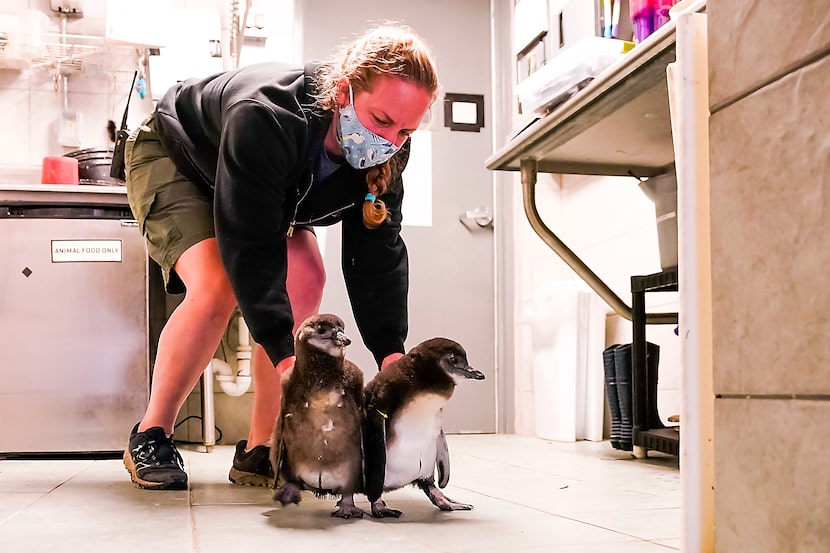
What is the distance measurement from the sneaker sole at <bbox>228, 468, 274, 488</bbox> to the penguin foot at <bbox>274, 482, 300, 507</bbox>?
17.6 inches

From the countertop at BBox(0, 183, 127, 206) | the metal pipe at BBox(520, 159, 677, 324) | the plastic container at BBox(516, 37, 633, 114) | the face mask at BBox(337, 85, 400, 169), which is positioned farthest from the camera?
the countertop at BBox(0, 183, 127, 206)

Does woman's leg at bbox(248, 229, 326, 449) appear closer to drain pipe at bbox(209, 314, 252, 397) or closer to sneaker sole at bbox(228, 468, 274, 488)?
sneaker sole at bbox(228, 468, 274, 488)

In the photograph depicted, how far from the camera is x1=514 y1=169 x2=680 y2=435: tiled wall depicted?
2.58m

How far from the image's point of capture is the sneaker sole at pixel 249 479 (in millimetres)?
1614

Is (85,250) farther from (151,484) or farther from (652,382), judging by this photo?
(652,382)

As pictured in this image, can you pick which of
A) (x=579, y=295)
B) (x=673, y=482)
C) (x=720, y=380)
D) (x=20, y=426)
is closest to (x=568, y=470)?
(x=673, y=482)

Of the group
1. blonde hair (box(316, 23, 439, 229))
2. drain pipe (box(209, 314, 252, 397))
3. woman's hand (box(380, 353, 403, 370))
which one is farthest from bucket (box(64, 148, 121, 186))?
woman's hand (box(380, 353, 403, 370))

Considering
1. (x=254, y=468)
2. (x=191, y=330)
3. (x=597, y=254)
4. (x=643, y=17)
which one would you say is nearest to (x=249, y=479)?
(x=254, y=468)

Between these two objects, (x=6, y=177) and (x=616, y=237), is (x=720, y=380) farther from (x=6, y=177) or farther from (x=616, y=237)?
(x=6, y=177)

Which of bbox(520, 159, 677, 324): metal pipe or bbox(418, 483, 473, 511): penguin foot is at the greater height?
bbox(520, 159, 677, 324): metal pipe

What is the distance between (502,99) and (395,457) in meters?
2.48

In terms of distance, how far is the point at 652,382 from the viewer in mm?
2256

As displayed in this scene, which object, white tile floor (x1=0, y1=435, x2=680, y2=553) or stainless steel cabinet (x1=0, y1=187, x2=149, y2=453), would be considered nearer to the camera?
white tile floor (x1=0, y1=435, x2=680, y2=553)

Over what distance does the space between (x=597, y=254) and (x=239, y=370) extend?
1.36 metres
